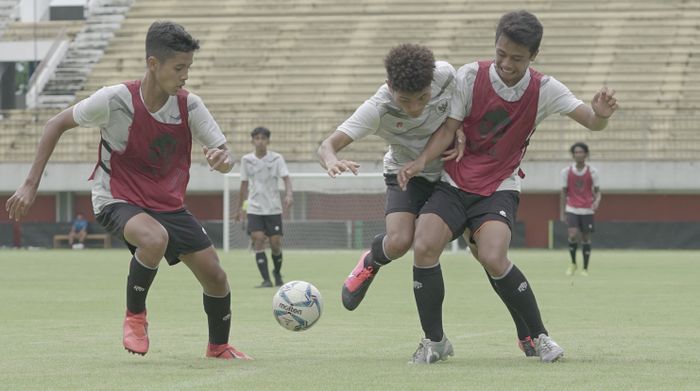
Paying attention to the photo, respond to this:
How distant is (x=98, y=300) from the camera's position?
599 inches

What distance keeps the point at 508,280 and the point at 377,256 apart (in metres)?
1.04

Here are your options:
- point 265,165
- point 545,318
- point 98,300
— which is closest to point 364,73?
point 265,165

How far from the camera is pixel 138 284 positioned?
27.0 ft

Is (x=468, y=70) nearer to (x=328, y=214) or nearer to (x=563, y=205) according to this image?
(x=563, y=205)

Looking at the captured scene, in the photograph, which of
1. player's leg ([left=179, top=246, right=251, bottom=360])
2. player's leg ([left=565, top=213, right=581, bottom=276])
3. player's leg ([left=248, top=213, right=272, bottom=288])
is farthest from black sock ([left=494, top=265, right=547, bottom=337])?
player's leg ([left=565, top=213, right=581, bottom=276])

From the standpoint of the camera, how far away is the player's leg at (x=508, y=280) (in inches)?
314

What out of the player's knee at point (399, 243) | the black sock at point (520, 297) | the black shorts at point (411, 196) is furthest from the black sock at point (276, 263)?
the black sock at point (520, 297)

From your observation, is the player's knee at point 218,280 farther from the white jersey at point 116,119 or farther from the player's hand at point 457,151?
the player's hand at point 457,151

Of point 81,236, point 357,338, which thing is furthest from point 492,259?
point 81,236

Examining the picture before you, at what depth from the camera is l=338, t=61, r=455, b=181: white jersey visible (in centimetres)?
811

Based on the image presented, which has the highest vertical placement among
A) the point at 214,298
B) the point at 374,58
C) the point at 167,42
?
the point at 167,42

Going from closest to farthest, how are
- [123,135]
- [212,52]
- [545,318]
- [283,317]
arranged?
[123,135]
[283,317]
[545,318]
[212,52]

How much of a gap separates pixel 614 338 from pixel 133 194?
3.86m

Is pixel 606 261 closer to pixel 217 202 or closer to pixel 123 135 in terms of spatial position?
pixel 217 202
